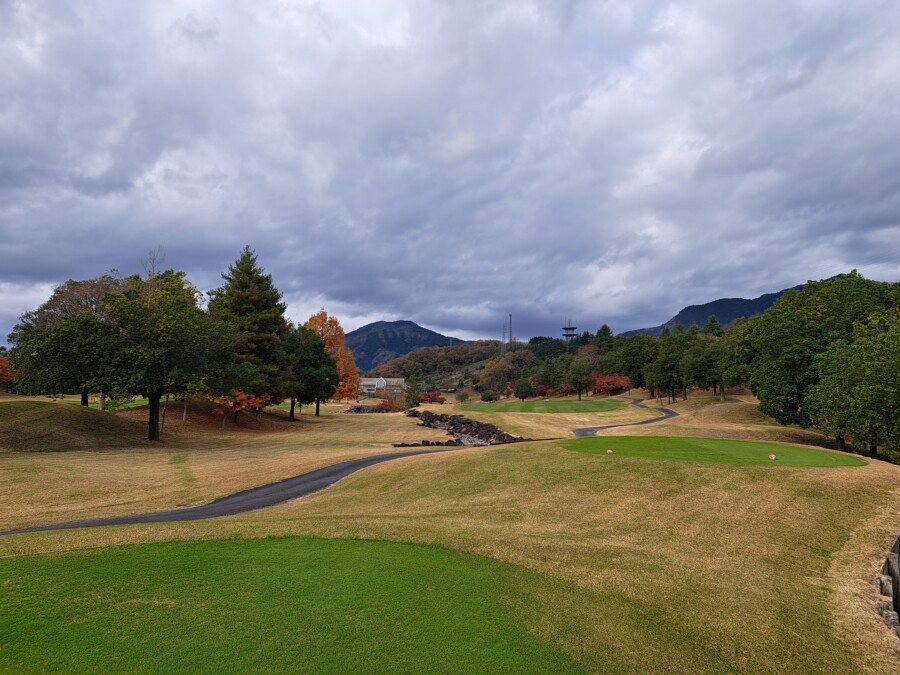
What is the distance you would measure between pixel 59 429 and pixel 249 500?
23.5 m

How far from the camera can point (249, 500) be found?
20594 millimetres

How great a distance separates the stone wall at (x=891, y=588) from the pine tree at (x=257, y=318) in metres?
50.6

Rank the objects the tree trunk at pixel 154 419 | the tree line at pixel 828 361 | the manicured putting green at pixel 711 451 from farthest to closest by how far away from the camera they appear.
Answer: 1. the tree trunk at pixel 154 419
2. the tree line at pixel 828 361
3. the manicured putting green at pixel 711 451

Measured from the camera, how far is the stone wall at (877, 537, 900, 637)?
8328 mm

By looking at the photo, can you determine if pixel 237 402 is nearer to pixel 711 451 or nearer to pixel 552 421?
pixel 552 421

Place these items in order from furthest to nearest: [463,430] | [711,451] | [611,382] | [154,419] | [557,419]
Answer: [611,382] → [557,419] → [463,430] → [154,419] → [711,451]

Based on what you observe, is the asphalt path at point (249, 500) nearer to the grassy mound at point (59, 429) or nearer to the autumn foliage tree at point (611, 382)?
the grassy mound at point (59, 429)

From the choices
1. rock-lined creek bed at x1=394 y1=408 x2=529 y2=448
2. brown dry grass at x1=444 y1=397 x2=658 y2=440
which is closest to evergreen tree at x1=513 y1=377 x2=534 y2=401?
brown dry grass at x1=444 y1=397 x2=658 y2=440

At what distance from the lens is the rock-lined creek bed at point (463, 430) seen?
47.3 meters

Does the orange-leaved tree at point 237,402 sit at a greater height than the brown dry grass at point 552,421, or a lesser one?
greater

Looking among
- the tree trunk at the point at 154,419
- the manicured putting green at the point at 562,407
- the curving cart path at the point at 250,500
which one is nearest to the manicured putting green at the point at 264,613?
the curving cart path at the point at 250,500

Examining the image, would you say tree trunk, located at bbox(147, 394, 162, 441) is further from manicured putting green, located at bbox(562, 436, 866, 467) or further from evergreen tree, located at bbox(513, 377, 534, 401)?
evergreen tree, located at bbox(513, 377, 534, 401)

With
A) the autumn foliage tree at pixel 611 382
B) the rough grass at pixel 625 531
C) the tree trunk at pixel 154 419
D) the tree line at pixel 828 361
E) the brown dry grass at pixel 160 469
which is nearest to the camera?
the rough grass at pixel 625 531

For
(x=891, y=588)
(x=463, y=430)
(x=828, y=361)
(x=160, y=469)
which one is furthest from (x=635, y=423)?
(x=891, y=588)
